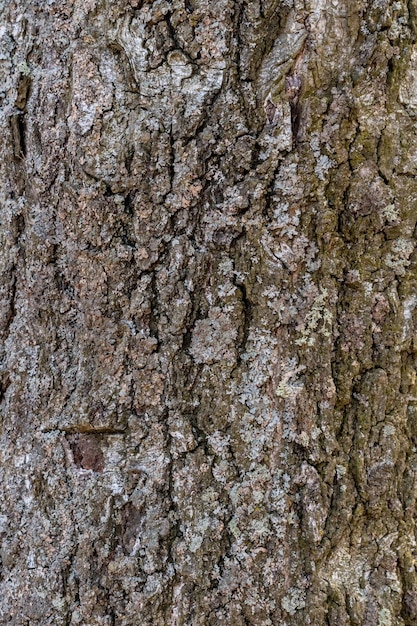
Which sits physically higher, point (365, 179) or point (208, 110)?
point (208, 110)

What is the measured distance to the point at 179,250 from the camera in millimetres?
1078

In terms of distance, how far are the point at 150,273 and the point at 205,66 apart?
1.29ft

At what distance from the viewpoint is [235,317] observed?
3.55ft

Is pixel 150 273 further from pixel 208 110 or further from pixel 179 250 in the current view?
pixel 208 110

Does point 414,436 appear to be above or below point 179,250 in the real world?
below

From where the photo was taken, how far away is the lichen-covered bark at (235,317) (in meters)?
1.06

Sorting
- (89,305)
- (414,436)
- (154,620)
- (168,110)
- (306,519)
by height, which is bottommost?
(154,620)

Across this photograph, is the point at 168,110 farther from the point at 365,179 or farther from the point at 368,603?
the point at 368,603

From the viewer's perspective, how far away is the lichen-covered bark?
41.6 inches

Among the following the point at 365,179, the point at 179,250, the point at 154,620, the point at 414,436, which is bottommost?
the point at 154,620

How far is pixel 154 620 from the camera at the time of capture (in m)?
1.06

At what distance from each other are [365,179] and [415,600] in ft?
2.61

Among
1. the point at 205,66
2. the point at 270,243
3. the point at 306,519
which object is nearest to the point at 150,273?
the point at 270,243

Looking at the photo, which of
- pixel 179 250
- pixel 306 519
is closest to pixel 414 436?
pixel 306 519
